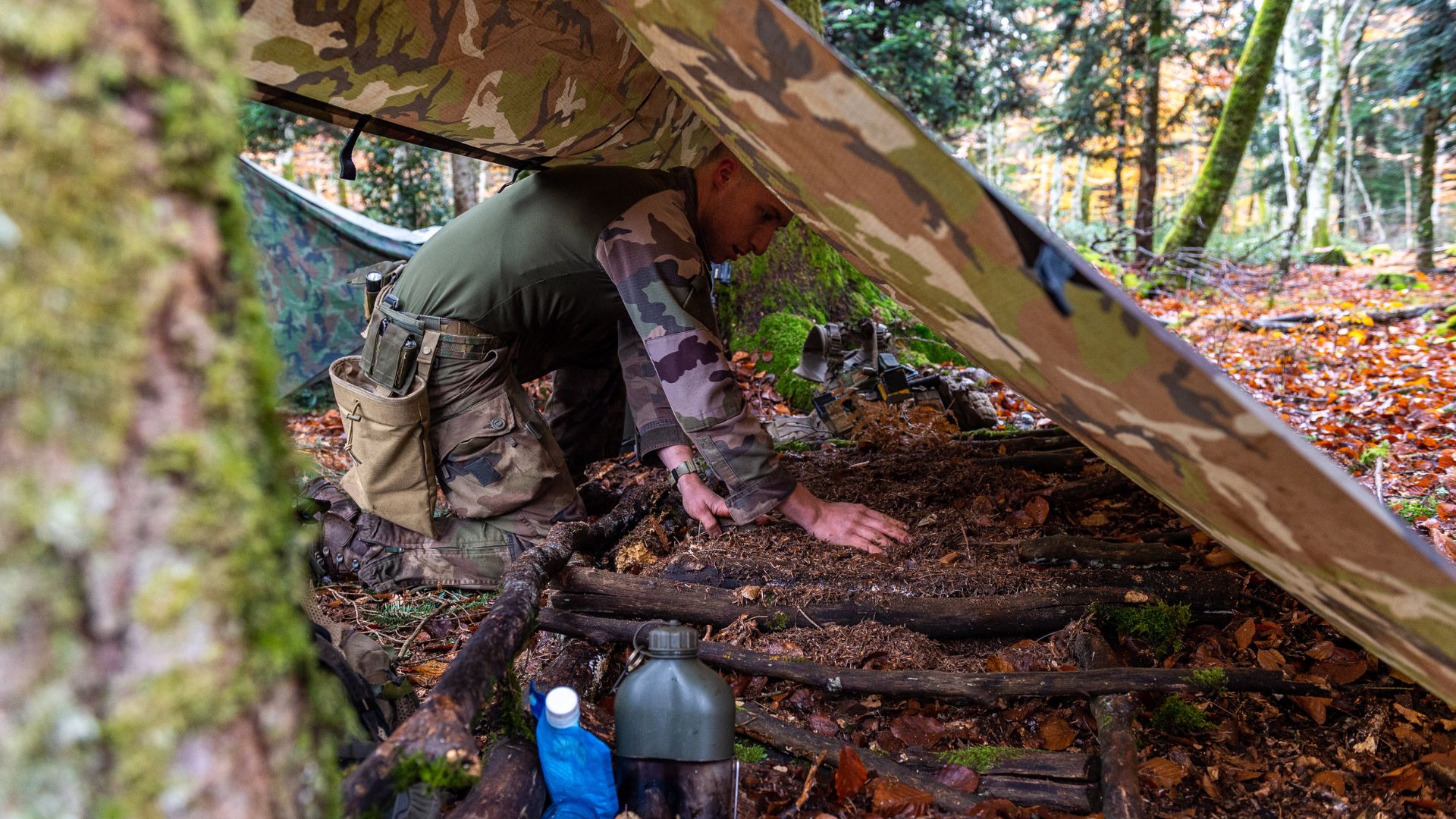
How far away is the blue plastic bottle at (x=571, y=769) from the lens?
170 cm

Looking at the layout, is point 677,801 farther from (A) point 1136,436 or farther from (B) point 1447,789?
(B) point 1447,789

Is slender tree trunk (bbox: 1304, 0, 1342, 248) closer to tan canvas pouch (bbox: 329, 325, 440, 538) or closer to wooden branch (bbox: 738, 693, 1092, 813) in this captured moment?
tan canvas pouch (bbox: 329, 325, 440, 538)

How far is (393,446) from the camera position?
3354 mm

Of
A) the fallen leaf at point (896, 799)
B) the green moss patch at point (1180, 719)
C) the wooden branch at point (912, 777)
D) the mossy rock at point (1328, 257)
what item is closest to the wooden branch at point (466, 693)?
the wooden branch at point (912, 777)

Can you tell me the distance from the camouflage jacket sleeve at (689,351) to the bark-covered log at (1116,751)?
3.85 ft

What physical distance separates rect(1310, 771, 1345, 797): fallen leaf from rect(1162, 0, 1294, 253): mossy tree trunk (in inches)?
440

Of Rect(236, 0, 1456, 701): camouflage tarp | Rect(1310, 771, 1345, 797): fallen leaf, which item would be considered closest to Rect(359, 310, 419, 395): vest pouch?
Rect(236, 0, 1456, 701): camouflage tarp

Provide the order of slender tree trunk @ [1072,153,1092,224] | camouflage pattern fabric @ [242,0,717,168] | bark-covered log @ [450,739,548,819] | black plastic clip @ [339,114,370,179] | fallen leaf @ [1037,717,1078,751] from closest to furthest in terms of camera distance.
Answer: bark-covered log @ [450,739,548,819]
fallen leaf @ [1037,717,1078,751]
camouflage pattern fabric @ [242,0,717,168]
black plastic clip @ [339,114,370,179]
slender tree trunk @ [1072,153,1092,224]

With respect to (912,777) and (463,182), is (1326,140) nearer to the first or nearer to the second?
(463,182)

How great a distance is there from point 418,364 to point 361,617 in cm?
98

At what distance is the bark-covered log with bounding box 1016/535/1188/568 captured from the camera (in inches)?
113

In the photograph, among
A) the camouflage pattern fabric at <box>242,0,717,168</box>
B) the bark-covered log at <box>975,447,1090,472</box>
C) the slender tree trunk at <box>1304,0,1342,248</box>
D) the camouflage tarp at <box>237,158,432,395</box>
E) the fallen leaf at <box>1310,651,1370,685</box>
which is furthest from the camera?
the slender tree trunk at <box>1304,0,1342,248</box>

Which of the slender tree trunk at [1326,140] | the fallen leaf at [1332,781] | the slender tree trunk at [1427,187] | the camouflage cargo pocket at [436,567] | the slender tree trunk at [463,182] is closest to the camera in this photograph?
the fallen leaf at [1332,781]

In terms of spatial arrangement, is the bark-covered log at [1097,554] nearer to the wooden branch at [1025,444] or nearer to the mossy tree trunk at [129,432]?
the wooden branch at [1025,444]
